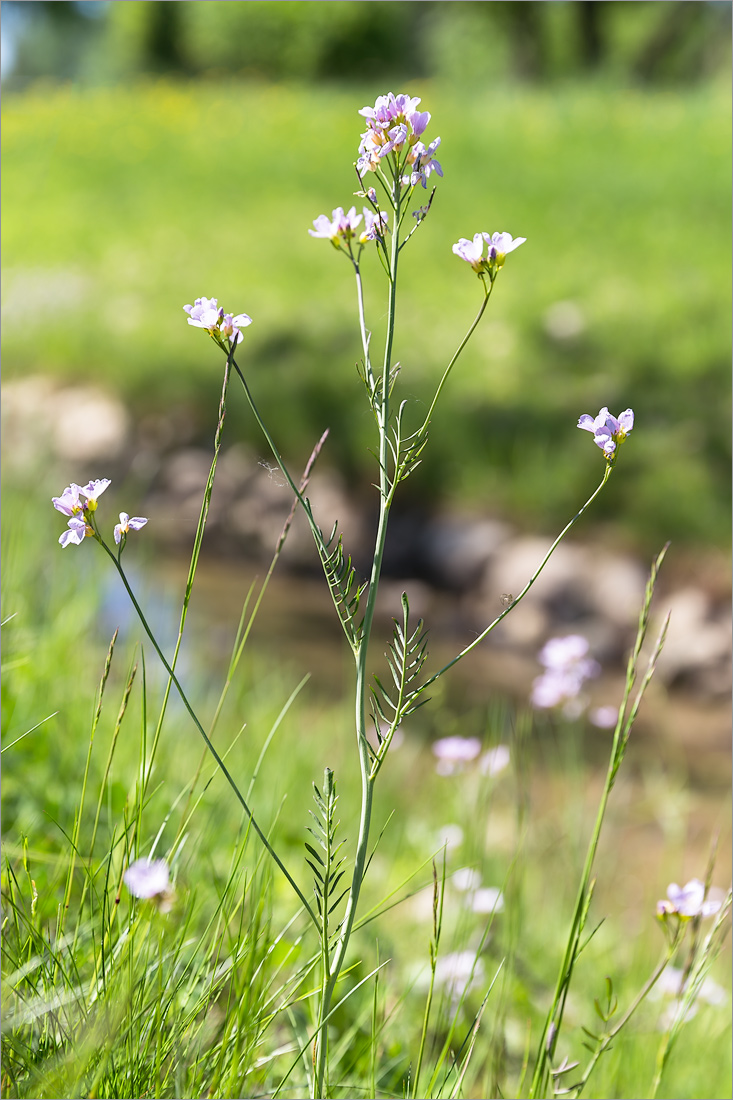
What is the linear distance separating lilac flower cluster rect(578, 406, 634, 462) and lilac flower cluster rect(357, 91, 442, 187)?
22 cm

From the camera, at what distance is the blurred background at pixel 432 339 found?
157 inches

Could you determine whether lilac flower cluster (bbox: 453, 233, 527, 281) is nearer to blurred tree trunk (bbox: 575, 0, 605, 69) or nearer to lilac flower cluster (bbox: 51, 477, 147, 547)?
lilac flower cluster (bbox: 51, 477, 147, 547)

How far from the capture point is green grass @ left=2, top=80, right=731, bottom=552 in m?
4.40

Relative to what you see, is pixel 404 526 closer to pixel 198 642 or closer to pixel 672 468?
pixel 672 468

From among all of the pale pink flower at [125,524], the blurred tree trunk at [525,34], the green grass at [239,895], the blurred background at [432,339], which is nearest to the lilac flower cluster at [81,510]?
the pale pink flower at [125,524]

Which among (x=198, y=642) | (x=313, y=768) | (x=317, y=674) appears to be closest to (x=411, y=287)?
(x=317, y=674)

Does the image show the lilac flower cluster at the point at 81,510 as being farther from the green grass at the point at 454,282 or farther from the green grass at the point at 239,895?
the green grass at the point at 454,282

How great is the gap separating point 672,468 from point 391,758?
271cm

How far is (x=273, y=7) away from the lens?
9094 millimetres

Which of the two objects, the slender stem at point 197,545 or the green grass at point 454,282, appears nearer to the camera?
the slender stem at point 197,545

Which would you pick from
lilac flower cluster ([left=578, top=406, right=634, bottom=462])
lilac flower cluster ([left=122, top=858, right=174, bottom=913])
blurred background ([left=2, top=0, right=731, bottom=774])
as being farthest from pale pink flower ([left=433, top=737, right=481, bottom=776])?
blurred background ([left=2, top=0, right=731, bottom=774])

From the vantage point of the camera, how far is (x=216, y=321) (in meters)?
0.57

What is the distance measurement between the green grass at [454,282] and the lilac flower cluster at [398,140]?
3.69 m

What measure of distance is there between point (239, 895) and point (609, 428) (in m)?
0.83
